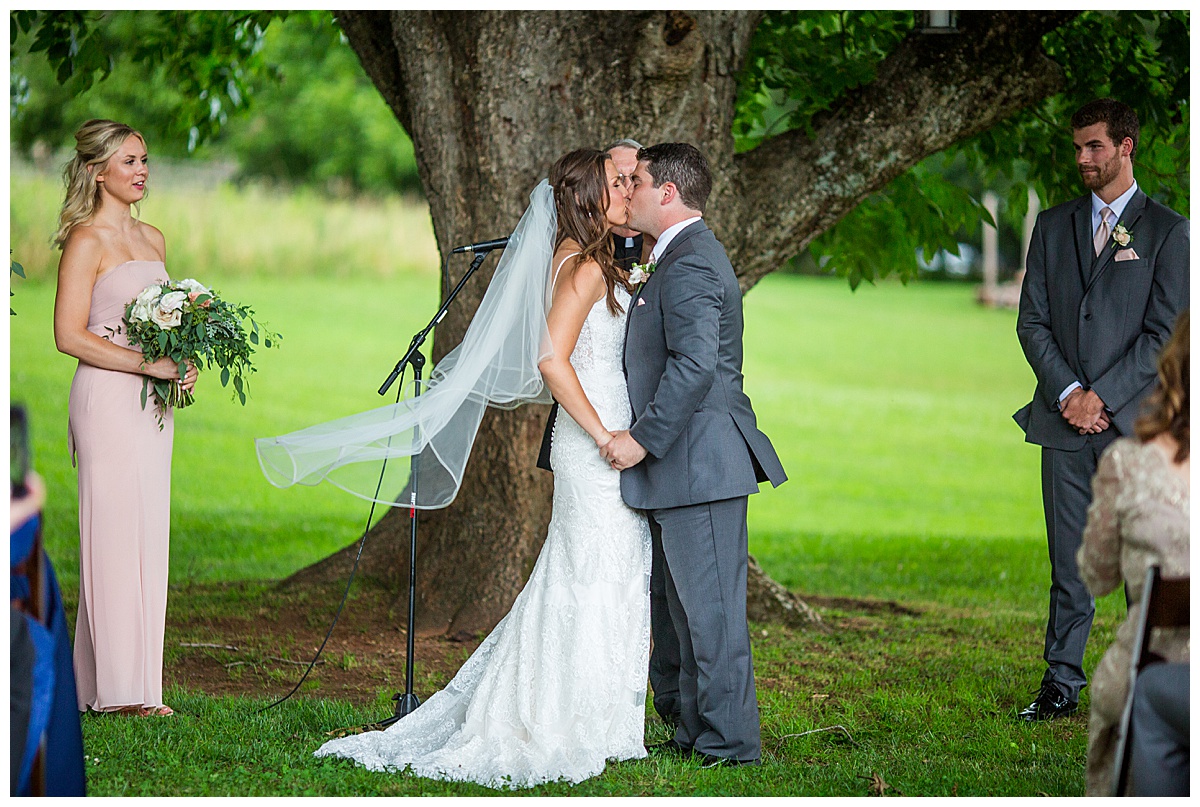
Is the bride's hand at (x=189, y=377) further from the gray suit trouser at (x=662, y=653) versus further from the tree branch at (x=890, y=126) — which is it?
the tree branch at (x=890, y=126)

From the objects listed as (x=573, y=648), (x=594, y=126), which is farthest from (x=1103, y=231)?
(x=573, y=648)

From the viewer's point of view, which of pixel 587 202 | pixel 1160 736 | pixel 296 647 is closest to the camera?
pixel 1160 736

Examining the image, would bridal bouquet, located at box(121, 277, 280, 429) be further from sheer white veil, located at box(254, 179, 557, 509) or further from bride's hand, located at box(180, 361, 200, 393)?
sheer white veil, located at box(254, 179, 557, 509)

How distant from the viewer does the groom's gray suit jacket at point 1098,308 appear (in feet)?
16.0

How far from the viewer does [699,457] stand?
4.34 metres

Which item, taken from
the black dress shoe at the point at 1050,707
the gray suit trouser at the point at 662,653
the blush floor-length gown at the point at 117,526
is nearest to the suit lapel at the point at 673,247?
the gray suit trouser at the point at 662,653

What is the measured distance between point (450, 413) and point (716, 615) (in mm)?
1170

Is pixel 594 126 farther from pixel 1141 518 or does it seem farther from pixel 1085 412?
pixel 1141 518

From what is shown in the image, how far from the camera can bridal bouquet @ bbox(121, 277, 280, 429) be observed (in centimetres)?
477

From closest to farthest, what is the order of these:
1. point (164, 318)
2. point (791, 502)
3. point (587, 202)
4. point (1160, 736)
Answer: point (1160, 736)
point (587, 202)
point (164, 318)
point (791, 502)

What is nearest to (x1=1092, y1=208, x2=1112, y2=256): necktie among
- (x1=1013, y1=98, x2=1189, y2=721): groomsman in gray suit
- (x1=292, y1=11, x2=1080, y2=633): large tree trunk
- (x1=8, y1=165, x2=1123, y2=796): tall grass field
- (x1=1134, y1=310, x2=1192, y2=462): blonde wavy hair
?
(x1=1013, y1=98, x2=1189, y2=721): groomsman in gray suit

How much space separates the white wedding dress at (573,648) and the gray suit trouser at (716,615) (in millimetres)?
166

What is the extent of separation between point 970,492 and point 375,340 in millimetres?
11387

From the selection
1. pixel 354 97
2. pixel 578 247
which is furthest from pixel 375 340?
pixel 578 247
